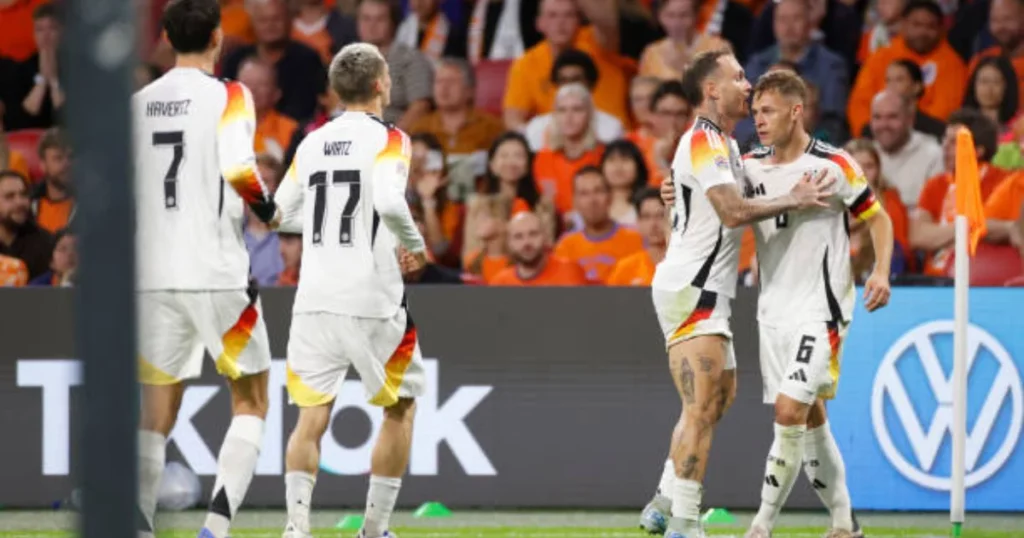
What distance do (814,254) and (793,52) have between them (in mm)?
5100

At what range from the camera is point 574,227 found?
470 inches

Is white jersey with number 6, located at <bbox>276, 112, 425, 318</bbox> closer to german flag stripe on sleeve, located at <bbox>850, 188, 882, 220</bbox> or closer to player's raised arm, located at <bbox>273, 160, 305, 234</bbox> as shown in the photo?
player's raised arm, located at <bbox>273, 160, 305, 234</bbox>

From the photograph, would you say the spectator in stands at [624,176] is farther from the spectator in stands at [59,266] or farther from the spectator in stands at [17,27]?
the spectator in stands at [17,27]

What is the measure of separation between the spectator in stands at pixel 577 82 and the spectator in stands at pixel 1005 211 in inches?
114

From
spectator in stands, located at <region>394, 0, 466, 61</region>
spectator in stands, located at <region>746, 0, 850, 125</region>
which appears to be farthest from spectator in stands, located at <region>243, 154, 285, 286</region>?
spectator in stands, located at <region>746, 0, 850, 125</region>

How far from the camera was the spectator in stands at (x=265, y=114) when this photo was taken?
13.2 metres

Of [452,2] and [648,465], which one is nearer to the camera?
[648,465]

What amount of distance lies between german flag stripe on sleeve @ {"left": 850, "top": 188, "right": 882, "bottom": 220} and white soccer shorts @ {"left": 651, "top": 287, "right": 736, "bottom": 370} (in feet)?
2.28

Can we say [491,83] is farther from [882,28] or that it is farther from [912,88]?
[912,88]

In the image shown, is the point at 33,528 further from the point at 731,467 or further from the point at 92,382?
the point at 92,382

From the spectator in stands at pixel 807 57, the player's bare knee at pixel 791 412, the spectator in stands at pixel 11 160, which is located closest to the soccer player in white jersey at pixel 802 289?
the player's bare knee at pixel 791 412

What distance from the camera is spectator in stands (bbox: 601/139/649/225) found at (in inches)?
466

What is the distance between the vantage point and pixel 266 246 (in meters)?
11.7

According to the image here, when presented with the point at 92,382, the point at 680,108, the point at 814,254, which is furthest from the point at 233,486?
the point at 680,108
